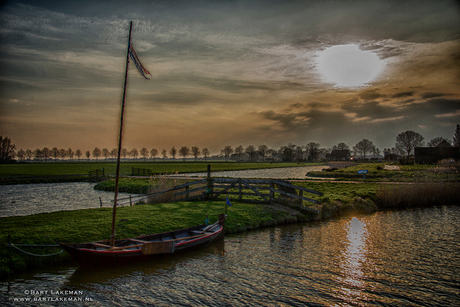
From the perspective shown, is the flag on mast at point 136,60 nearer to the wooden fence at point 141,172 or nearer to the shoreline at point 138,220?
the shoreline at point 138,220

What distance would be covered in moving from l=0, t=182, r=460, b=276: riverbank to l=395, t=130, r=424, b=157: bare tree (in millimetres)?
113480

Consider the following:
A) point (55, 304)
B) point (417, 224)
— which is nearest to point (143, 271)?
point (55, 304)

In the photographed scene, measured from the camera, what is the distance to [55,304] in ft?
28.5

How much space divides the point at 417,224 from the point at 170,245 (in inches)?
646

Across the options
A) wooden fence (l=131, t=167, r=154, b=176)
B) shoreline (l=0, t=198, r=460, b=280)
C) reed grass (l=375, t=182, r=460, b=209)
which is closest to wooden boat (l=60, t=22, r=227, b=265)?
shoreline (l=0, t=198, r=460, b=280)

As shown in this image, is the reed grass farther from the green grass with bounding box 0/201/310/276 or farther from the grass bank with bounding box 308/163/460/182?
the green grass with bounding box 0/201/310/276

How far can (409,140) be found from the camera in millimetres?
125125

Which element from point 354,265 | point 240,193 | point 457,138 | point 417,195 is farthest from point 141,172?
point 457,138

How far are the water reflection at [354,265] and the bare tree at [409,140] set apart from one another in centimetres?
12986

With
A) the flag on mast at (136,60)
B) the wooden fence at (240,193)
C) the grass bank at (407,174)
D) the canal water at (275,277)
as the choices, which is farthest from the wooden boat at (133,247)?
the grass bank at (407,174)

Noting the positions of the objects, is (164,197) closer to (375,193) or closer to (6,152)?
(375,193)

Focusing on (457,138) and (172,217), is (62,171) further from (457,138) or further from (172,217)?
(457,138)

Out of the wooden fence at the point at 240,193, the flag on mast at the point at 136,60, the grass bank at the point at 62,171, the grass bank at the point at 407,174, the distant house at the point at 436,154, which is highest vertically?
the distant house at the point at 436,154

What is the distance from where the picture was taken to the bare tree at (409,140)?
124 meters
